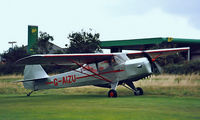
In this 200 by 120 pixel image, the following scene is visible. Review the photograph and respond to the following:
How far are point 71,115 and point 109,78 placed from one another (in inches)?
331

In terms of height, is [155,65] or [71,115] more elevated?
[155,65]

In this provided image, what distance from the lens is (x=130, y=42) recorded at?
1988 inches

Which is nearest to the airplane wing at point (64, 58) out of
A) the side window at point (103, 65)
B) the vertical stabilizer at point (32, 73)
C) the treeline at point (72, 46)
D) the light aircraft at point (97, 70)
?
the light aircraft at point (97, 70)

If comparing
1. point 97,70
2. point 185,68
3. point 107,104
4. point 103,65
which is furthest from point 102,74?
point 185,68

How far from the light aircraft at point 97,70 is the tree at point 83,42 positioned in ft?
72.5

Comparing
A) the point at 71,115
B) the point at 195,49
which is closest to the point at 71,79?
the point at 71,115

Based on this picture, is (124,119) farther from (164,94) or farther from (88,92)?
(88,92)

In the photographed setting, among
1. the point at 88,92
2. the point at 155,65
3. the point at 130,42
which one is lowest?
the point at 88,92

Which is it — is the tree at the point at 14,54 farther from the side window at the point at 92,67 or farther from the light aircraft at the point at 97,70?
the side window at the point at 92,67

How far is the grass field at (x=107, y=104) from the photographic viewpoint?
9178 mm

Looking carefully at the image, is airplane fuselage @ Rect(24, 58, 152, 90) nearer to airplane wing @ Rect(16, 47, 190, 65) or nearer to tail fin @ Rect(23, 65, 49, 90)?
tail fin @ Rect(23, 65, 49, 90)

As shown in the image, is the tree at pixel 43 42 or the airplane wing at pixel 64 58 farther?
the tree at pixel 43 42

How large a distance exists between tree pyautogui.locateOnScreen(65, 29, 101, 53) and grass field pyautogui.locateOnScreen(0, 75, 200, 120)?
17.5 m

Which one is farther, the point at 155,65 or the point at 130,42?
the point at 130,42
